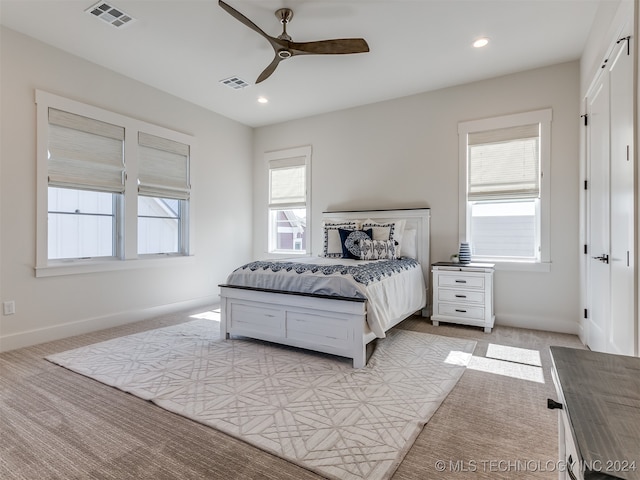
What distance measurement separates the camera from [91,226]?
12.7 ft

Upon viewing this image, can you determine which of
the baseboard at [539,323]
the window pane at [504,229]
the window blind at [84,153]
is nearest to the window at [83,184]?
the window blind at [84,153]

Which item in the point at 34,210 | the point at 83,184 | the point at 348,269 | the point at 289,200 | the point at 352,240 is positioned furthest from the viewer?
the point at 289,200

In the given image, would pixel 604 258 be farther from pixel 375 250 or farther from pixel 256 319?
pixel 256 319

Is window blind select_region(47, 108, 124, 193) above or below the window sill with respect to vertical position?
above

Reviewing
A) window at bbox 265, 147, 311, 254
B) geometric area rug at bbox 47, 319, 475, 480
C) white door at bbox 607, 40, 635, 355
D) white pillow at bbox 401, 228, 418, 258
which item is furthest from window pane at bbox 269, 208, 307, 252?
A: white door at bbox 607, 40, 635, 355

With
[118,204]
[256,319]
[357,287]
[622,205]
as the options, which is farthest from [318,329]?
[118,204]

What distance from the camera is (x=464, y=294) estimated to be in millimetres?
3832

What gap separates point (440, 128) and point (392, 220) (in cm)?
134

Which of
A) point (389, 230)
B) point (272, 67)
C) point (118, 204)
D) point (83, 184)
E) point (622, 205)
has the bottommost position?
point (389, 230)

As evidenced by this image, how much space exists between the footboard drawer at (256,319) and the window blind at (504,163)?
285 centimetres

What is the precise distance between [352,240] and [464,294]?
56.3 inches

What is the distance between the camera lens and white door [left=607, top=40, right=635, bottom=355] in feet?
6.41

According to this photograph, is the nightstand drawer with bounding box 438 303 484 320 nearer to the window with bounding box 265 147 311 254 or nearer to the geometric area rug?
the geometric area rug

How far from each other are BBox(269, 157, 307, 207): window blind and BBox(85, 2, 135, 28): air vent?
9.84ft
